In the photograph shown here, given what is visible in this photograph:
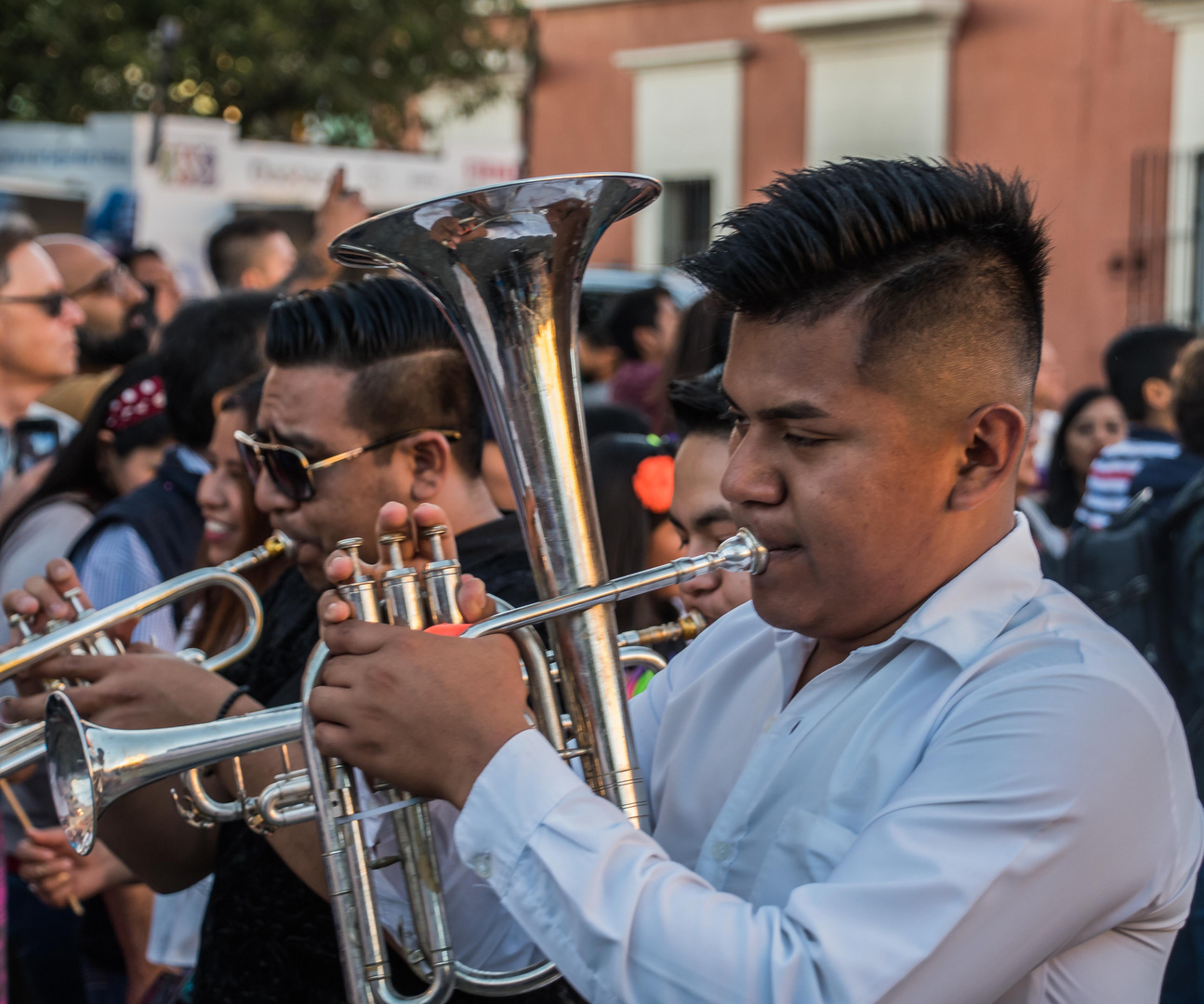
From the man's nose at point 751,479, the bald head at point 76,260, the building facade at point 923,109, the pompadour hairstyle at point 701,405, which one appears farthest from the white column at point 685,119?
the man's nose at point 751,479

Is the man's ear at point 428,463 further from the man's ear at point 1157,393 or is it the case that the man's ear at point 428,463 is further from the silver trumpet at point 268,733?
the man's ear at point 1157,393

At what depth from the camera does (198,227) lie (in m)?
8.25

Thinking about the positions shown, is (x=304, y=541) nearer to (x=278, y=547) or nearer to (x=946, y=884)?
(x=278, y=547)

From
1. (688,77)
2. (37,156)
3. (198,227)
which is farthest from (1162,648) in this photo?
(688,77)

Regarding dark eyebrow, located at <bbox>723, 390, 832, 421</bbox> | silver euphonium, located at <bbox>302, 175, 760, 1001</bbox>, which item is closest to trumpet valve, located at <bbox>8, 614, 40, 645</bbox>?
silver euphonium, located at <bbox>302, 175, 760, 1001</bbox>

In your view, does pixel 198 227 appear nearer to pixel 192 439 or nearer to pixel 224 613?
pixel 192 439

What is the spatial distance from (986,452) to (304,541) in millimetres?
1345

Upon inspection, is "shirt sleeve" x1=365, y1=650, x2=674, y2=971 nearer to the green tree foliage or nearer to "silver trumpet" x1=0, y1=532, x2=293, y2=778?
"silver trumpet" x1=0, y1=532, x2=293, y2=778

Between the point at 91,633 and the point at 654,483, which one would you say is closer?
the point at 91,633

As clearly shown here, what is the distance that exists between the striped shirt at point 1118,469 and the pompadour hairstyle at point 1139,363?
0.92 feet

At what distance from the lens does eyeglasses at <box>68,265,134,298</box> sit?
6215 mm

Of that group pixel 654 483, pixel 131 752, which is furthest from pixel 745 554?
pixel 654 483

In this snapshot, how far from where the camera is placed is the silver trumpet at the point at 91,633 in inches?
90.2

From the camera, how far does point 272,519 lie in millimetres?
2525
